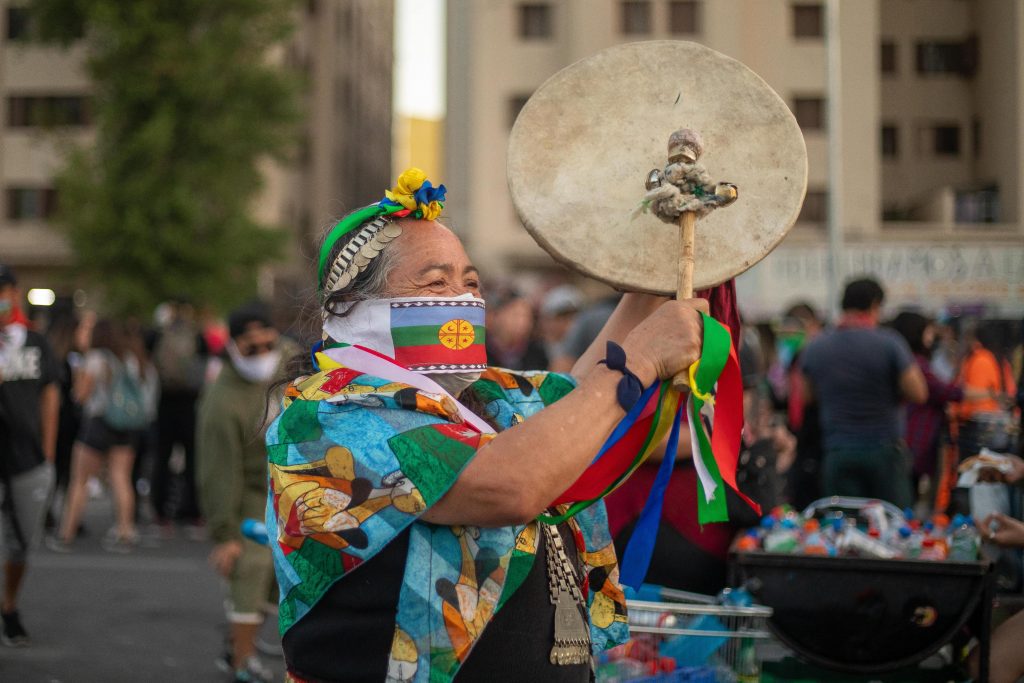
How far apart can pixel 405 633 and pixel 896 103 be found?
3587cm

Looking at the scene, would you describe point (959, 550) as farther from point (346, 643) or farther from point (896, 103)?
point (896, 103)

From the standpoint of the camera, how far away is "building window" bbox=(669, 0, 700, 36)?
112ft

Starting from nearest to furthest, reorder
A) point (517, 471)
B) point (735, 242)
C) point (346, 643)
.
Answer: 1. point (517, 471)
2. point (346, 643)
3. point (735, 242)

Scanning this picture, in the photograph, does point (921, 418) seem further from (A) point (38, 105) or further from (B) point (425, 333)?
(A) point (38, 105)

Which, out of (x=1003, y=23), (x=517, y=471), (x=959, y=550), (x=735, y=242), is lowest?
(x=959, y=550)

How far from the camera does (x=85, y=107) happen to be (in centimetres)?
3644

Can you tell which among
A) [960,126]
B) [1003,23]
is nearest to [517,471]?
[1003,23]

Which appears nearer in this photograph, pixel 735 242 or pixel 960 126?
pixel 735 242

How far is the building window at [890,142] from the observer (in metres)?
35.9

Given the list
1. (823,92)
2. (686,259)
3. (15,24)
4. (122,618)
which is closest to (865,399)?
(122,618)

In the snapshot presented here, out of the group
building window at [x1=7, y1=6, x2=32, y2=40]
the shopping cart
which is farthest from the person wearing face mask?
building window at [x1=7, y1=6, x2=32, y2=40]

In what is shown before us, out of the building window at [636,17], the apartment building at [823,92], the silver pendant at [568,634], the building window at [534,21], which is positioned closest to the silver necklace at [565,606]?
the silver pendant at [568,634]

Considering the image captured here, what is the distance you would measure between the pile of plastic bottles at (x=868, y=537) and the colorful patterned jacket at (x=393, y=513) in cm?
220

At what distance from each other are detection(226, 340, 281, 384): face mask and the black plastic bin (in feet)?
9.79
